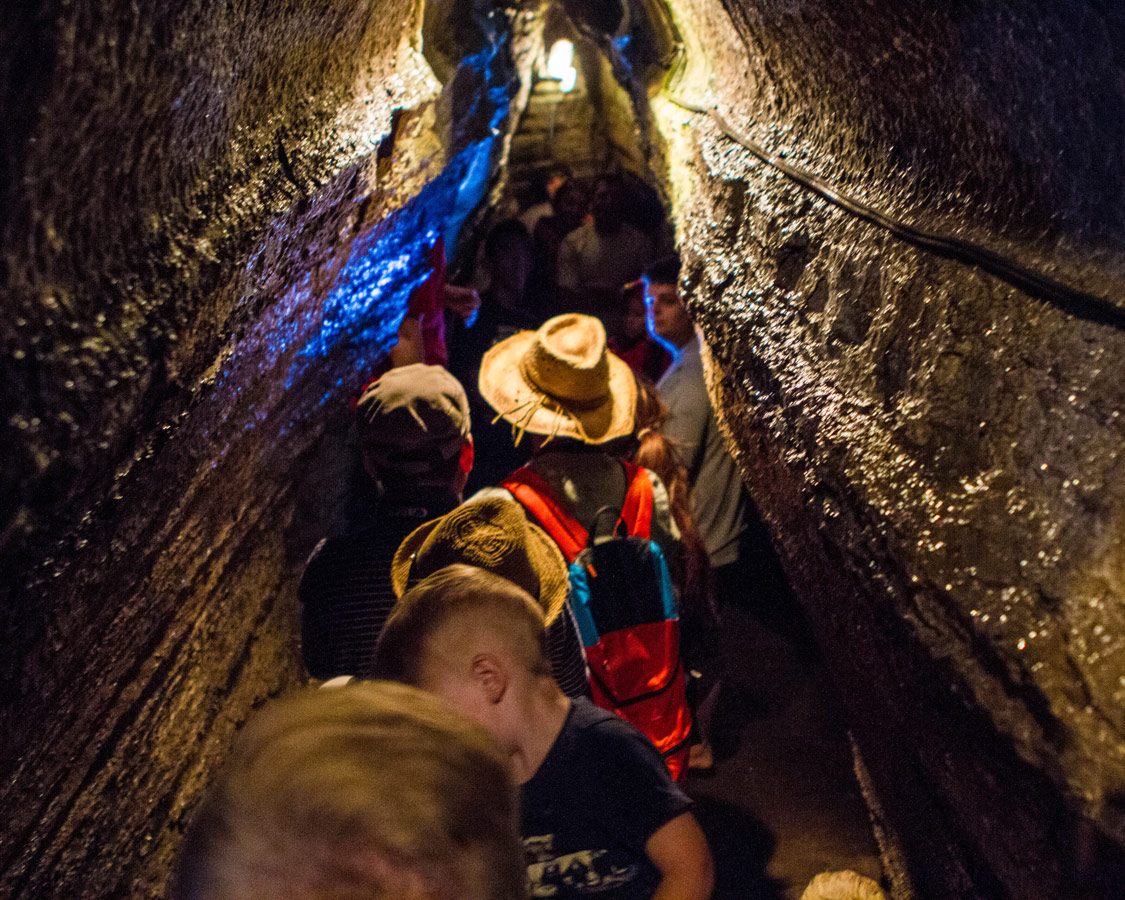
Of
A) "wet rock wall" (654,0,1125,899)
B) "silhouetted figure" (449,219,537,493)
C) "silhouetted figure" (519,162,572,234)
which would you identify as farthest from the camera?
"silhouetted figure" (519,162,572,234)

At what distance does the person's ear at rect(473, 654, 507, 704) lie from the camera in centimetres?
134

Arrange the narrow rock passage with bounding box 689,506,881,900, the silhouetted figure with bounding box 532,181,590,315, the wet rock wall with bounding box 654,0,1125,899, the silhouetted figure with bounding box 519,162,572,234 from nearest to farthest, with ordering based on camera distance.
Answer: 1. the wet rock wall with bounding box 654,0,1125,899
2. the narrow rock passage with bounding box 689,506,881,900
3. the silhouetted figure with bounding box 532,181,590,315
4. the silhouetted figure with bounding box 519,162,572,234

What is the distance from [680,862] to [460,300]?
402cm

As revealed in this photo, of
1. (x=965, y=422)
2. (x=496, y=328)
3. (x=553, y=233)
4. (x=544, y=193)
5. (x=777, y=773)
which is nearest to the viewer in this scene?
(x=965, y=422)

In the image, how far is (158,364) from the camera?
1.26 meters

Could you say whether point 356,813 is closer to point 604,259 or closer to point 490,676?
point 490,676

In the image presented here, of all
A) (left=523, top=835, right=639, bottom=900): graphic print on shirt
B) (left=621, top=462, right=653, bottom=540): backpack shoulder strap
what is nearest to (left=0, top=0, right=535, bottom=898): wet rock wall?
(left=523, top=835, right=639, bottom=900): graphic print on shirt

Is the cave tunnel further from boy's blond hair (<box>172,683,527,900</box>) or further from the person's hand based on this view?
the person's hand

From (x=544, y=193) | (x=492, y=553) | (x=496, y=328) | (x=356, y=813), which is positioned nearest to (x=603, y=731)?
(x=492, y=553)

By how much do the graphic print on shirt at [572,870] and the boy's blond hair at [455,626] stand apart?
12.5 inches

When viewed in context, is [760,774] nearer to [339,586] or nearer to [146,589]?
[339,586]

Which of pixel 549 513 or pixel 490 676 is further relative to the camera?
pixel 549 513

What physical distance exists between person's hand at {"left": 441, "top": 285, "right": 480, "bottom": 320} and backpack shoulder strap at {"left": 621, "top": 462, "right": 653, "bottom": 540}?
9.38ft

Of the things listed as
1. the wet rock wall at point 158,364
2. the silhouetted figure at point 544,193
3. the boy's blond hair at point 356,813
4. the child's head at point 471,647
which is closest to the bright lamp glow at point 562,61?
the silhouetted figure at point 544,193
